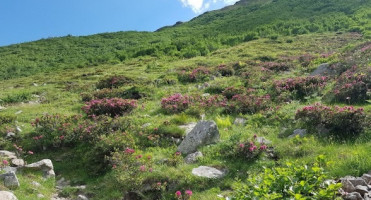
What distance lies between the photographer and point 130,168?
961 cm

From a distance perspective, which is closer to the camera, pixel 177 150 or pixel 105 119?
pixel 177 150

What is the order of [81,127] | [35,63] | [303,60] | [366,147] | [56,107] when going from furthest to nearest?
[35,63], [303,60], [56,107], [81,127], [366,147]

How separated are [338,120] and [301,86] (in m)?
5.42

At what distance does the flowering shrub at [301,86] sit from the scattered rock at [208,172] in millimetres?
6912

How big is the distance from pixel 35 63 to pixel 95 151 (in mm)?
36717

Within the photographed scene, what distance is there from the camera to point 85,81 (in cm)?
2538

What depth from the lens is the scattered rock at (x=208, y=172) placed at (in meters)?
9.11

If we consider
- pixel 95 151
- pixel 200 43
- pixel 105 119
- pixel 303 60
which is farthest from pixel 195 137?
pixel 200 43

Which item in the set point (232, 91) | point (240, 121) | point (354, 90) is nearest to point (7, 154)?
point (240, 121)

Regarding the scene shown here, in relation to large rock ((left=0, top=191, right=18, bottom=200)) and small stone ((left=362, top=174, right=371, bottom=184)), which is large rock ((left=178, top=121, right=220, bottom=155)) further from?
large rock ((left=0, top=191, right=18, bottom=200))

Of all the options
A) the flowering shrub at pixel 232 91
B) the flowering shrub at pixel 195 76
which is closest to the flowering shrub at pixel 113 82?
the flowering shrub at pixel 195 76

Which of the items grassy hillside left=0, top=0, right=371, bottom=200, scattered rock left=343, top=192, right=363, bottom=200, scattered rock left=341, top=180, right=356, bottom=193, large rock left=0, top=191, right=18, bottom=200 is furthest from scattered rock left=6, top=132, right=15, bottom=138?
scattered rock left=343, top=192, right=363, bottom=200

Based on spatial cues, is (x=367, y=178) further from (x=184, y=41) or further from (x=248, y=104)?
(x=184, y=41)

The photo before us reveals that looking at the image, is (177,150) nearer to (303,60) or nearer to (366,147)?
(366,147)
